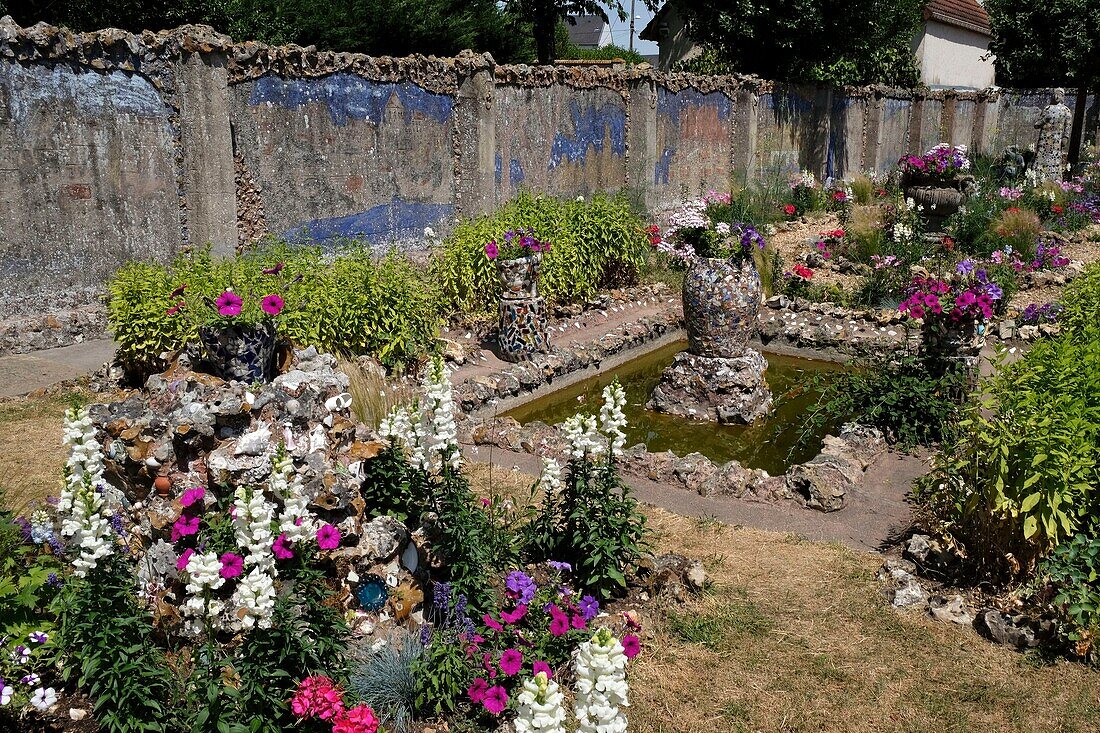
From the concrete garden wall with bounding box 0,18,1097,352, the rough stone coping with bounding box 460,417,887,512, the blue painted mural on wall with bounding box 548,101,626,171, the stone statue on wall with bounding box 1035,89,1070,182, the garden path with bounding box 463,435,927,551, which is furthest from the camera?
the stone statue on wall with bounding box 1035,89,1070,182

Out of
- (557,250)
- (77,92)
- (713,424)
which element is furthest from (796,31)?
(77,92)

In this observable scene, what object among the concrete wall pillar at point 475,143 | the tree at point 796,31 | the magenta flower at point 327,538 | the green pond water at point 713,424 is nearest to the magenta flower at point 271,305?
the magenta flower at point 327,538

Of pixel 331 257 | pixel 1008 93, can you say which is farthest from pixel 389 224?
pixel 1008 93

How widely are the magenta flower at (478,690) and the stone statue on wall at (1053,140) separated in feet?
59.7

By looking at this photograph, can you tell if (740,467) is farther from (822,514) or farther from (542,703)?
(542,703)

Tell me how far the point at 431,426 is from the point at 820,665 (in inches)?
76.7

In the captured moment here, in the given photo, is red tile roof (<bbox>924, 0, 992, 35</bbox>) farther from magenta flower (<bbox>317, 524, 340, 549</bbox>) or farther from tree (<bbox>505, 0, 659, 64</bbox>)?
magenta flower (<bbox>317, 524, 340, 549</bbox>)

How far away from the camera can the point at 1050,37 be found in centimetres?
2059

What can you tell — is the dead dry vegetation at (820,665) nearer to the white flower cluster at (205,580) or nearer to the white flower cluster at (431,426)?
the white flower cluster at (431,426)

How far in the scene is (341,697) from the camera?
10.7ft

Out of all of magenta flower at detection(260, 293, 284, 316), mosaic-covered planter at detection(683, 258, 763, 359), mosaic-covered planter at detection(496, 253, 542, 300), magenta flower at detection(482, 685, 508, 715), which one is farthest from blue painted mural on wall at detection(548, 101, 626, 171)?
magenta flower at detection(482, 685, 508, 715)

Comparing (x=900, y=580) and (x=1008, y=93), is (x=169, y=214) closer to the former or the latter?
(x=900, y=580)

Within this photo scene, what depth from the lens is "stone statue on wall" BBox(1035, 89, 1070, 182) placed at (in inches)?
729

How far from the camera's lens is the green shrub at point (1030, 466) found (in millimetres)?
4195
